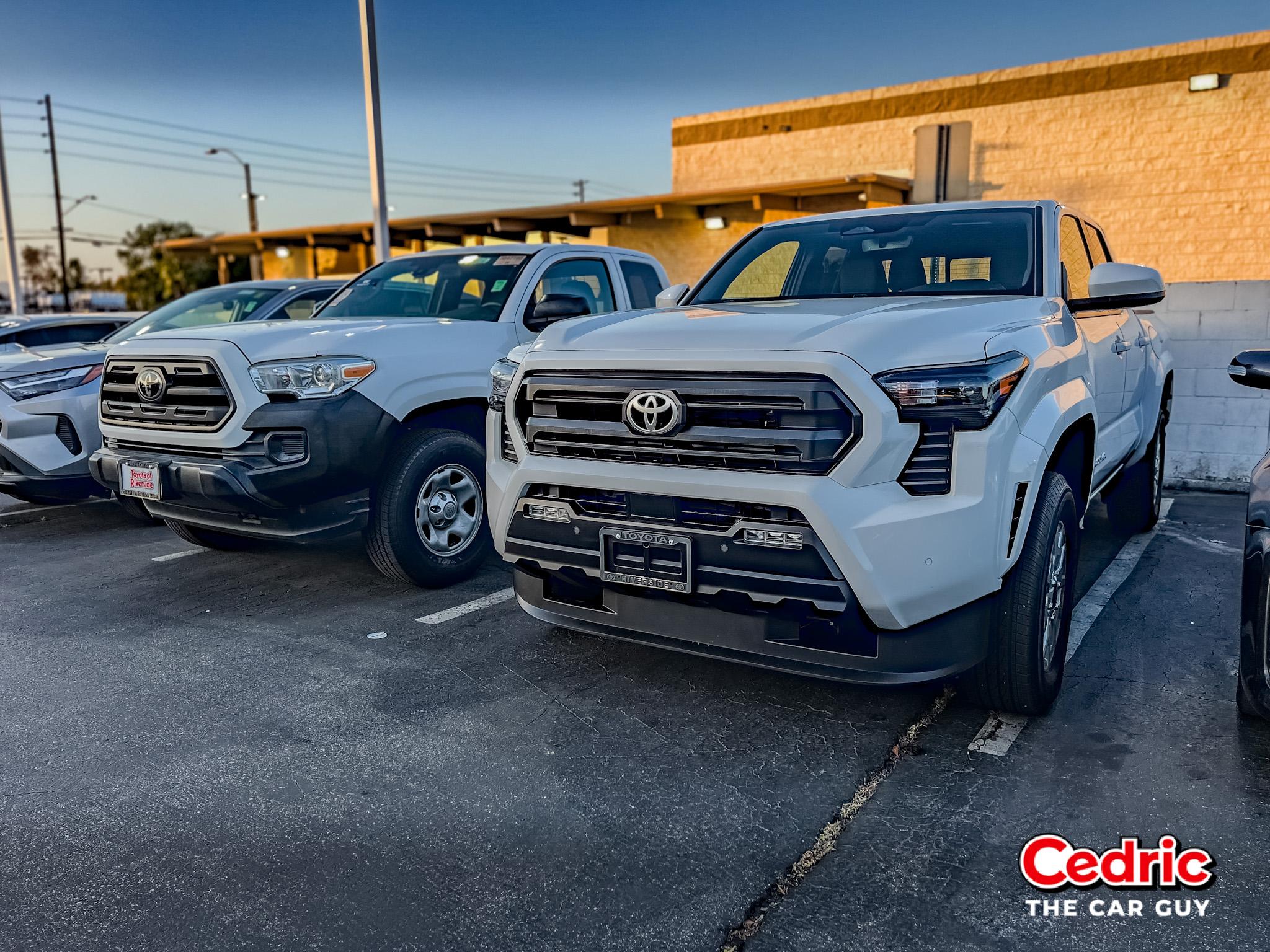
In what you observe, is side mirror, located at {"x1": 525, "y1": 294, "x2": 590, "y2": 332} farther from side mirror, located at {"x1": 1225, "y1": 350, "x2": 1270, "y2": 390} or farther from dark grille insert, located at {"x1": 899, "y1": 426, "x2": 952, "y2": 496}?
side mirror, located at {"x1": 1225, "y1": 350, "x2": 1270, "y2": 390}

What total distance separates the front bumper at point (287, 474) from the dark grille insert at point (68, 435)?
203 centimetres

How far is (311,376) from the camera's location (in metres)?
5.11

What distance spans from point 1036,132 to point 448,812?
66.9 feet

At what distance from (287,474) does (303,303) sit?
4.44 meters

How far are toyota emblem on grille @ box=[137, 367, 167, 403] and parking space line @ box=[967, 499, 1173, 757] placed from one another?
430 centimetres

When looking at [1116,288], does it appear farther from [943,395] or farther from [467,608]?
[467,608]

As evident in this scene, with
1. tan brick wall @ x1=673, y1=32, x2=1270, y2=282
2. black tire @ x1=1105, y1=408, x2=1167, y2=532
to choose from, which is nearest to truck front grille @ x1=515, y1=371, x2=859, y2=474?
black tire @ x1=1105, y1=408, x2=1167, y2=532

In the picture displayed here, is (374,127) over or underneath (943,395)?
over

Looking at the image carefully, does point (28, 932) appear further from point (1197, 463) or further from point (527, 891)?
point (1197, 463)

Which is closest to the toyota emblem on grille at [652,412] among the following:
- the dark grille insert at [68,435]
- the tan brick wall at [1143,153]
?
the dark grille insert at [68,435]

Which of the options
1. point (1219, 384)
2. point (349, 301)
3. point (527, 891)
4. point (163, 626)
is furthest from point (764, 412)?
point (1219, 384)

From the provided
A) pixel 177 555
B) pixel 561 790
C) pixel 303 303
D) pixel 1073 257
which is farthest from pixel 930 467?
pixel 303 303

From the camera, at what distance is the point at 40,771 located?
11.3 ft

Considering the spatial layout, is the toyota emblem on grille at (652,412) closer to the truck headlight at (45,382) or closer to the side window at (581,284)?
the side window at (581,284)
